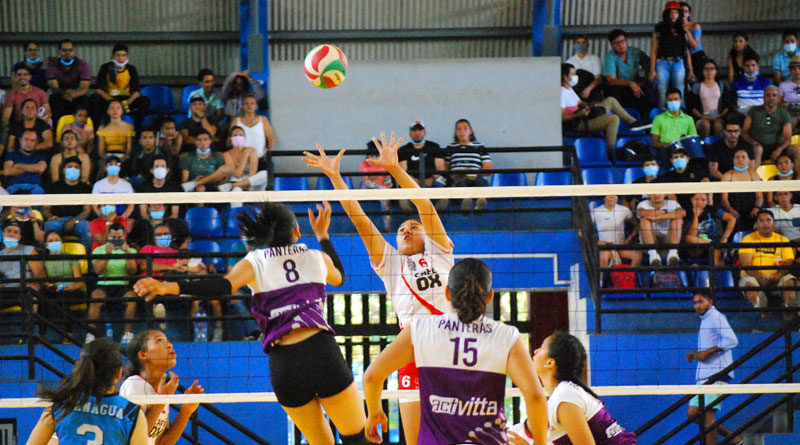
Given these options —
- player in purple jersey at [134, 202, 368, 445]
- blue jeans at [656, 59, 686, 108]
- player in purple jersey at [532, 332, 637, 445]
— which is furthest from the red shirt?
blue jeans at [656, 59, 686, 108]

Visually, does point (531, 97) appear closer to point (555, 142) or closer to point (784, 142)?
point (555, 142)

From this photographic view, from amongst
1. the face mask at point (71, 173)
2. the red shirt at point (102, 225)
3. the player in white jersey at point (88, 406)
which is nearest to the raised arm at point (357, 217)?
the player in white jersey at point (88, 406)

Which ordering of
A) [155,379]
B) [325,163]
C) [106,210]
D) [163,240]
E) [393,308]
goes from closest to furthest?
[155,379] → [325,163] → [163,240] → [393,308] → [106,210]

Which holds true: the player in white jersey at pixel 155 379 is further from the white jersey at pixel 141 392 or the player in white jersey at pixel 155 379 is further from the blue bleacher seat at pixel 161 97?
the blue bleacher seat at pixel 161 97

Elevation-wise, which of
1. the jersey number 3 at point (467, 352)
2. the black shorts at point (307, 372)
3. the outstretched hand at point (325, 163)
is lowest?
the black shorts at point (307, 372)

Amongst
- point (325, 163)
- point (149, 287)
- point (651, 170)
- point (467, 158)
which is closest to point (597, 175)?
point (651, 170)

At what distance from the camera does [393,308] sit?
12.0 metres

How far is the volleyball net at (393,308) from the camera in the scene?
1084 cm

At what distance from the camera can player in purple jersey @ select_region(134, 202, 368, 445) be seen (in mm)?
5656

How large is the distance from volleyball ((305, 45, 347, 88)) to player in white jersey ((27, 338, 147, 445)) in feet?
17.1

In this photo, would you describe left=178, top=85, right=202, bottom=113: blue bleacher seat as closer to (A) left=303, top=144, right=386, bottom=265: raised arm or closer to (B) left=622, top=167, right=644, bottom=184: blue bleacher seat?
(B) left=622, top=167, right=644, bottom=184: blue bleacher seat

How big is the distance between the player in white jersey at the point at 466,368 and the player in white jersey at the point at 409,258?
6.46 feet

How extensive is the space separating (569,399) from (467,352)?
84cm

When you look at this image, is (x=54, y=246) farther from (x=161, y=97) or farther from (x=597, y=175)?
(x=597, y=175)
